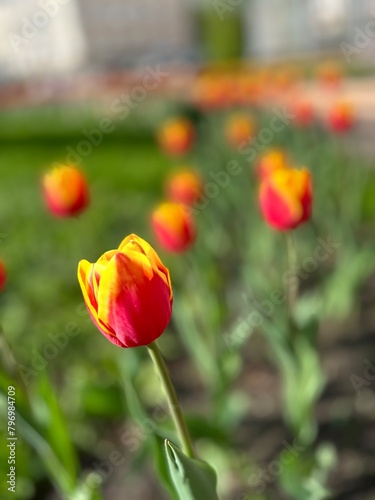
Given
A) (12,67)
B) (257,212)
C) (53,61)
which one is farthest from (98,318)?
(53,61)

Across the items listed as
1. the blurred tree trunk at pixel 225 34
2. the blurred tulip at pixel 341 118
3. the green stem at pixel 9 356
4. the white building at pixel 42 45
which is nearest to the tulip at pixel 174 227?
the green stem at pixel 9 356

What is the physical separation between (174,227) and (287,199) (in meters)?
0.31

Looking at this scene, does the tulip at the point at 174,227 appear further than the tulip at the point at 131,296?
Yes

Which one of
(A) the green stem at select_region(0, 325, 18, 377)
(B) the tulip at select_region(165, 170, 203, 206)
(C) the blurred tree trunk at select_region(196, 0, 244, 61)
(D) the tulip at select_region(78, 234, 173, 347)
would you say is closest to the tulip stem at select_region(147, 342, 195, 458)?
(D) the tulip at select_region(78, 234, 173, 347)

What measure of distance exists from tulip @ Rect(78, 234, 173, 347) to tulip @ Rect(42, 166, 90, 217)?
2.57 feet

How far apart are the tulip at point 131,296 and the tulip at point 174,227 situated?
0.63 m

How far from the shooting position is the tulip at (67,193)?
146 cm

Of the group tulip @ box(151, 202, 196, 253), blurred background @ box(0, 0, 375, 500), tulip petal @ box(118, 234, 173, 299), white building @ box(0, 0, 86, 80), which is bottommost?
white building @ box(0, 0, 86, 80)

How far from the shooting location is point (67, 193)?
57.6 inches

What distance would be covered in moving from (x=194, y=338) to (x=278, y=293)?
0.25 meters

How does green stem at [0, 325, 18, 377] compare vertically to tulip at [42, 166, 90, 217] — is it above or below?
below

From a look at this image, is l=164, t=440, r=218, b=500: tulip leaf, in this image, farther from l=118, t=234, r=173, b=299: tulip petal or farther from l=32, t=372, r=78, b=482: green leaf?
l=32, t=372, r=78, b=482: green leaf

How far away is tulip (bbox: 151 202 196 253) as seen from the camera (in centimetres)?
134

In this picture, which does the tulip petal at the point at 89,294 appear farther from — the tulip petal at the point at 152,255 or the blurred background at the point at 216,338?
the blurred background at the point at 216,338
